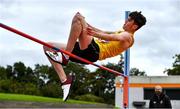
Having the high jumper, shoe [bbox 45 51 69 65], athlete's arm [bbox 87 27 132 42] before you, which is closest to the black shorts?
the high jumper

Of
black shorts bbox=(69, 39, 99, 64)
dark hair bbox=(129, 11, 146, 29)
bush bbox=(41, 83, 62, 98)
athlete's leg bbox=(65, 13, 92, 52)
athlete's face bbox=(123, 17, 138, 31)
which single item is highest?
bush bbox=(41, 83, 62, 98)

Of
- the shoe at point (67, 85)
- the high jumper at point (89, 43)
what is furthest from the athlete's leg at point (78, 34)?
the shoe at point (67, 85)

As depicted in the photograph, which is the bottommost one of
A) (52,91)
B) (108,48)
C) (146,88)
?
(108,48)

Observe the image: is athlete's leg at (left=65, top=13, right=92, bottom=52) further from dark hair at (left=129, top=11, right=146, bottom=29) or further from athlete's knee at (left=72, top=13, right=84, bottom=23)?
dark hair at (left=129, top=11, right=146, bottom=29)

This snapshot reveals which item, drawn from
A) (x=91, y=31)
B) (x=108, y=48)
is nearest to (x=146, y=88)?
(x=108, y=48)

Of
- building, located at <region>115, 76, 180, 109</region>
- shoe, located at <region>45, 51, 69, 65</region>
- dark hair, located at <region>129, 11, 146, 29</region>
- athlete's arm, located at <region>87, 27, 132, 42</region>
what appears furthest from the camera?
building, located at <region>115, 76, 180, 109</region>

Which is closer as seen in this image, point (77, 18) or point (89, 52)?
point (77, 18)

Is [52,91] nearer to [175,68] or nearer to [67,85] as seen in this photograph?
[175,68]

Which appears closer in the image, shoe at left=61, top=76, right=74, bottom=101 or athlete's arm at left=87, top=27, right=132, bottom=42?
athlete's arm at left=87, top=27, right=132, bottom=42

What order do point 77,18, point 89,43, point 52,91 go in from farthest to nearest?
point 52,91 → point 89,43 → point 77,18

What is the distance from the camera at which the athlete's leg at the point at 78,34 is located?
549 cm

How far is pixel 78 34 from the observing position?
5574 mm

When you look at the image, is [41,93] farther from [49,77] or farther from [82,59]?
[82,59]

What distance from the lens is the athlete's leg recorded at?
18.0 feet
